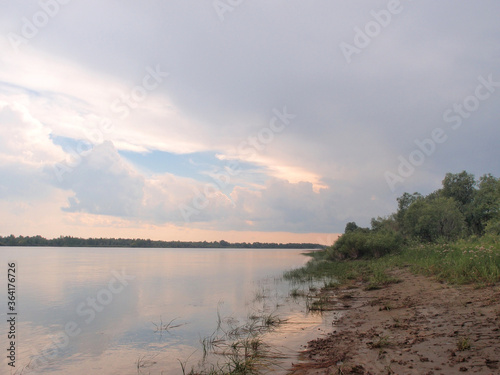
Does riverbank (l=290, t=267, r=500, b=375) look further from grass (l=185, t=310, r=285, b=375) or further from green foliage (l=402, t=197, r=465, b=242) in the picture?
green foliage (l=402, t=197, r=465, b=242)

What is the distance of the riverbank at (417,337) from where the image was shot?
652 cm

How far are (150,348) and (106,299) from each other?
39.1ft

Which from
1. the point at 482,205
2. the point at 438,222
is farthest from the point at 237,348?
the point at 482,205

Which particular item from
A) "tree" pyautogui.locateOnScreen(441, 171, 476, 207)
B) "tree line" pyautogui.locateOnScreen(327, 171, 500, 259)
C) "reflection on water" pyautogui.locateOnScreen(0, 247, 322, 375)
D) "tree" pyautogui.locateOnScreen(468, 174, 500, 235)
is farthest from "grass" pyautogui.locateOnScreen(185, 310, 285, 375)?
"tree" pyautogui.locateOnScreen(441, 171, 476, 207)

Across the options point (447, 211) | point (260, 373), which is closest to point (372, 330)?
point (260, 373)

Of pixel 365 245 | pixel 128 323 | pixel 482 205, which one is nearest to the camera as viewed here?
pixel 128 323

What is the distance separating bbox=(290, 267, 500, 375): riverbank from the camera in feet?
21.4

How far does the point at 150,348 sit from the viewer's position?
11.5m

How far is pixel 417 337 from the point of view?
8.14m

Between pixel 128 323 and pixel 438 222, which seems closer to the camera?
pixel 128 323

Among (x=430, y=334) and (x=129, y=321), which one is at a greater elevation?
(x=430, y=334)

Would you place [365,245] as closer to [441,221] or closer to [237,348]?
[441,221]

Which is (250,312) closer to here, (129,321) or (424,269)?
(129,321)

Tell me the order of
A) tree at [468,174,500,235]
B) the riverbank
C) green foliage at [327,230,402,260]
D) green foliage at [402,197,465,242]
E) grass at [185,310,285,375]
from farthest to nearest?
tree at [468,174,500,235] < green foliage at [402,197,465,242] < green foliage at [327,230,402,260] < grass at [185,310,285,375] < the riverbank
